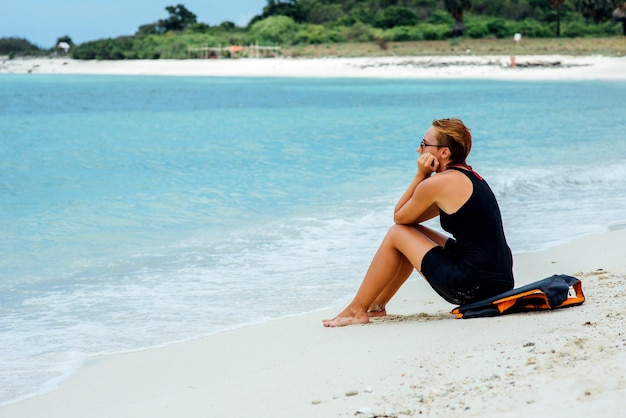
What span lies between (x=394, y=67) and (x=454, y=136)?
169 ft

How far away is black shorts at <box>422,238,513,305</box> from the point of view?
4.07 meters

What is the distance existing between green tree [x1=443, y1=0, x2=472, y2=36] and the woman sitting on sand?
59017 millimetres

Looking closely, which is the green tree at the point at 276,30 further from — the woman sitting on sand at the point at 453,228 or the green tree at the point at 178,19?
the woman sitting on sand at the point at 453,228

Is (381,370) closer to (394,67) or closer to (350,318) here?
(350,318)

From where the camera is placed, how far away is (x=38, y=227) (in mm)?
8938

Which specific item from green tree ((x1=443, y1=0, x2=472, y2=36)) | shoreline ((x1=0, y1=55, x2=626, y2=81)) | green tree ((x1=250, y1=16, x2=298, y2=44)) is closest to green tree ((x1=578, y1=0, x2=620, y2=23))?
green tree ((x1=443, y1=0, x2=472, y2=36))

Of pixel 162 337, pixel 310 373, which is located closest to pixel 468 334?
pixel 310 373

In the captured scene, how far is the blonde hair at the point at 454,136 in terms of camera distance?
4113mm

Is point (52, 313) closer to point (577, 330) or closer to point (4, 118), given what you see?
point (577, 330)

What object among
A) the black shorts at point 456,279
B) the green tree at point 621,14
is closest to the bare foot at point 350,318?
the black shorts at point 456,279

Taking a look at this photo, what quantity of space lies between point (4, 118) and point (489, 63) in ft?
101

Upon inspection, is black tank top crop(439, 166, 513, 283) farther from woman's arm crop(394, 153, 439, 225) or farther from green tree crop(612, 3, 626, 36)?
green tree crop(612, 3, 626, 36)

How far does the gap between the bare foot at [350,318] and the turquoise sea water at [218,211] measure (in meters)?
0.68

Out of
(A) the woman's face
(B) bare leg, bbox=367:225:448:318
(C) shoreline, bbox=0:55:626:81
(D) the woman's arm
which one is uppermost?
(C) shoreline, bbox=0:55:626:81
